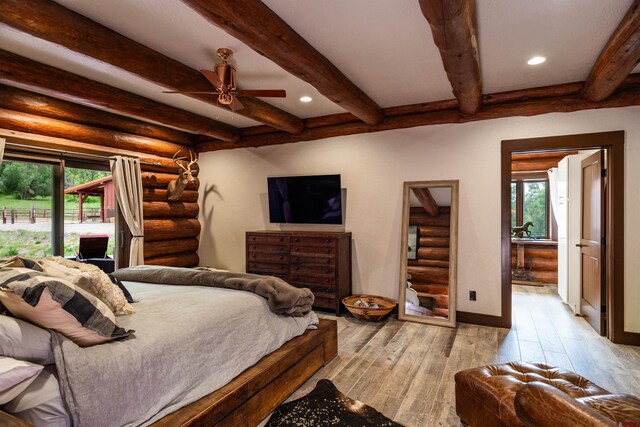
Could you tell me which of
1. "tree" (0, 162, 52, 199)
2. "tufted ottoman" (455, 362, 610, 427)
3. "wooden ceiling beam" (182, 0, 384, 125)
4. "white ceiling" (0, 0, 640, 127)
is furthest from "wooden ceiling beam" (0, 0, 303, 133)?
"tufted ottoman" (455, 362, 610, 427)

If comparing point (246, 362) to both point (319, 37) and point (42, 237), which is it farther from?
point (42, 237)

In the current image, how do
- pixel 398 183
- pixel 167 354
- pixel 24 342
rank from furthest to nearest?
pixel 398 183 < pixel 167 354 < pixel 24 342

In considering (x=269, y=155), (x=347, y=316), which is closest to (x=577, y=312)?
(x=347, y=316)

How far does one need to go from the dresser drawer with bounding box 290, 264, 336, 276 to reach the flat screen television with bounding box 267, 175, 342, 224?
2.24 ft

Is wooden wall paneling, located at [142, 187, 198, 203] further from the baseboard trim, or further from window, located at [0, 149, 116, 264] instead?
the baseboard trim

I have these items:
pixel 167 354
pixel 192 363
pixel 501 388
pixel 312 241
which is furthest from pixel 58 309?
pixel 312 241

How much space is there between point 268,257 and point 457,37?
3.52 meters

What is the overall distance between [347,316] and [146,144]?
376cm

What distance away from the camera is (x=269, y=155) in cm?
546

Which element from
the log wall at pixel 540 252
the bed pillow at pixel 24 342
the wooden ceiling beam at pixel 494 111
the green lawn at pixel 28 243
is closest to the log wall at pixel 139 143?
the green lawn at pixel 28 243

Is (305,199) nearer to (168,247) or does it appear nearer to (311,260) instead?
(311,260)

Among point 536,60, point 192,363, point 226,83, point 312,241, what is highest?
point 536,60

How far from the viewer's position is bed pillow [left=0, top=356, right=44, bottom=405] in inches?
48.1

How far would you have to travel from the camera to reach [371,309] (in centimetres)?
411
